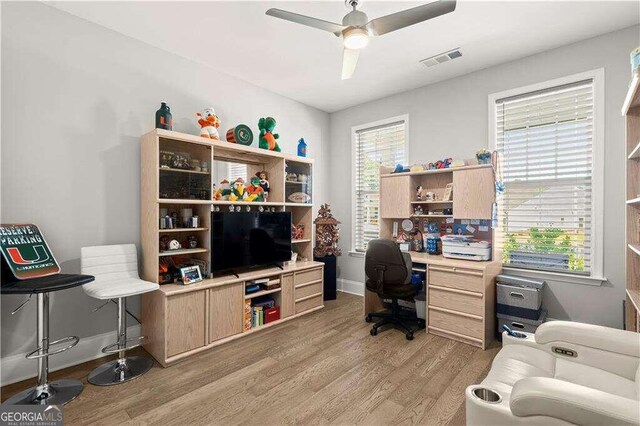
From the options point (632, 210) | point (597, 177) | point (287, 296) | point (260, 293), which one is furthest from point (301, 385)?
point (597, 177)

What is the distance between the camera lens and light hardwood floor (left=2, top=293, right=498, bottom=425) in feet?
6.07

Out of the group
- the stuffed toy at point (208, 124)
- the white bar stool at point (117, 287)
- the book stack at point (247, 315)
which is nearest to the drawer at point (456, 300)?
the book stack at point (247, 315)

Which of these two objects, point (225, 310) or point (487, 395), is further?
point (225, 310)

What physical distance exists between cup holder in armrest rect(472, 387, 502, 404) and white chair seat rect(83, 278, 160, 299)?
226 cm

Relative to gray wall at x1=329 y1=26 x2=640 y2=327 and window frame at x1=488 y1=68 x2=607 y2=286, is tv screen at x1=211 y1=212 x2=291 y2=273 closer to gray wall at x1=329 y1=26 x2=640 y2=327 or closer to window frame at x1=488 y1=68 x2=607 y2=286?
gray wall at x1=329 y1=26 x2=640 y2=327

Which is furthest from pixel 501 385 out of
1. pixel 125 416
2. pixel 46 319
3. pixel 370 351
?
pixel 46 319

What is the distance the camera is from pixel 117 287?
2262 millimetres

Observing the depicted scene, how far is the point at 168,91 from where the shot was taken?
9.90ft

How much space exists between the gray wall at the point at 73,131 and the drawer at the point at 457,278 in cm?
294

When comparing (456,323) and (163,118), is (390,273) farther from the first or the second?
(163,118)

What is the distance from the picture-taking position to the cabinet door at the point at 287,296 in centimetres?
338

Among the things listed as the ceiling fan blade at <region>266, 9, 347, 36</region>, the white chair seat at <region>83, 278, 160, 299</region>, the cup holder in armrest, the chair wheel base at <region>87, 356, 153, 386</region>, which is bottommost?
the chair wheel base at <region>87, 356, 153, 386</region>

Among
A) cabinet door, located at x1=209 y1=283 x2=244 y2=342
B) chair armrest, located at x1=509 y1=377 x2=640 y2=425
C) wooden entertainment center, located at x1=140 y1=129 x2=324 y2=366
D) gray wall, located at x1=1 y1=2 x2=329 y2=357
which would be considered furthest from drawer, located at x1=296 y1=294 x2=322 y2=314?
chair armrest, located at x1=509 y1=377 x2=640 y2=425

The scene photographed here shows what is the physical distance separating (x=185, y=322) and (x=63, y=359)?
3.13 ft
